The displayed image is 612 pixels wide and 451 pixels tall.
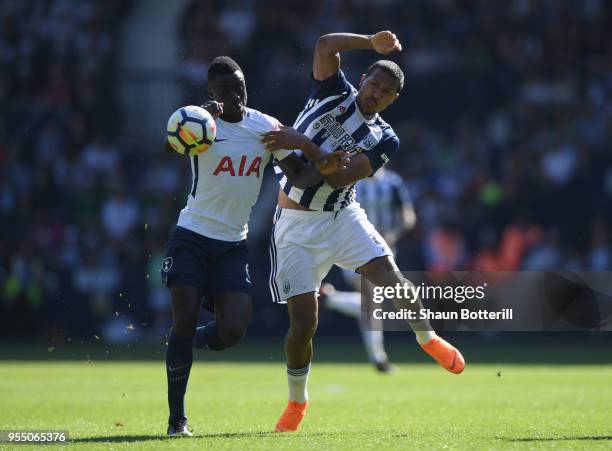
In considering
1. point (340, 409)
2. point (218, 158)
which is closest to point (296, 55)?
point (340, 409)

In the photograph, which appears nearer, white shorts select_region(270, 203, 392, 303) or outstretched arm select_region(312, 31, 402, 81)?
outstretched arm select_region(312, 31, 402, 81)

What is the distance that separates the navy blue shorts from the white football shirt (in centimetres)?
7

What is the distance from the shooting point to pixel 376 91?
8.58 m

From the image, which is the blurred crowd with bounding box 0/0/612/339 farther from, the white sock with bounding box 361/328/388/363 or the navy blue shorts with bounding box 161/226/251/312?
the navy blue shorts with bounding box 161/226/251/312

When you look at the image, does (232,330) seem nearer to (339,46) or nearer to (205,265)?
(205,265)

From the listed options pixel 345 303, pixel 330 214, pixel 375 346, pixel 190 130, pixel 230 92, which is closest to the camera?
pixel 190 130

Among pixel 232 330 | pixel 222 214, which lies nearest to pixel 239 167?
pixel 222 214

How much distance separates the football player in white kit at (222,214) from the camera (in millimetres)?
8133

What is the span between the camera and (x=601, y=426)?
8.55 metres

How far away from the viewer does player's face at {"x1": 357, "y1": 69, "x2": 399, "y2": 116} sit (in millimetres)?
8539

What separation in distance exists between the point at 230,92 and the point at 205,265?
Answer: 1246 mm

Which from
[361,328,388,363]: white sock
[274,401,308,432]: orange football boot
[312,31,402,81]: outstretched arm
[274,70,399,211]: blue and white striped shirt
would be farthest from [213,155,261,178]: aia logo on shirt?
[361,328,388,363]: white sock

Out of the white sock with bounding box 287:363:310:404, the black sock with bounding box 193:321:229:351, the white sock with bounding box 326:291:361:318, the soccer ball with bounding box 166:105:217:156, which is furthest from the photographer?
the white sock with bounding box 326:291:361:318

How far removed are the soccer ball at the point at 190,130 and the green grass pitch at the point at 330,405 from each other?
1.97 metres
